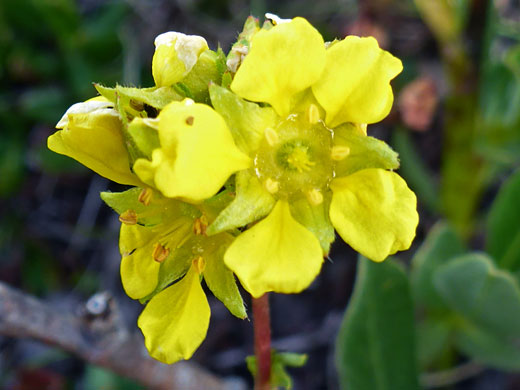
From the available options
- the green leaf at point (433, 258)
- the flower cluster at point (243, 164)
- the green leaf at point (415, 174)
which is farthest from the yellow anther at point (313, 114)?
the green leaf at point (415, 174)

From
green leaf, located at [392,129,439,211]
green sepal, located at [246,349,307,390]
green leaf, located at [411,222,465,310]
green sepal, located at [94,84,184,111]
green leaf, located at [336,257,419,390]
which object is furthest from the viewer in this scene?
green leaf, located at [392,129,439,211]

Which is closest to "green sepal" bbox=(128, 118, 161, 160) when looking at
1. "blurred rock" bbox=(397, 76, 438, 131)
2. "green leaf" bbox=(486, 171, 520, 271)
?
"green leaf" bbox=(486, 171, 520, 271)

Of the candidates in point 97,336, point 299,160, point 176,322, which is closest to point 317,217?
point 299,160

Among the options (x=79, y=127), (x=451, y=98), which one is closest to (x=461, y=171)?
(x=451, y=98)

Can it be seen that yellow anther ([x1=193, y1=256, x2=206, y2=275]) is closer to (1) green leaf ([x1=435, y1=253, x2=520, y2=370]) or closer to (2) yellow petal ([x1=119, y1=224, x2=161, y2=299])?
(2) yellow petal ([x1=119, y1=224, x2=161, y2=299])

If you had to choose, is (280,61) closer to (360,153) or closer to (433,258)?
(360,153)

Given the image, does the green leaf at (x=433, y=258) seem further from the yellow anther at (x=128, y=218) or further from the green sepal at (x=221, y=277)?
the yellow anther at (x=128, y=218)

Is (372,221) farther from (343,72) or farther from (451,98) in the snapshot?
(451,98)
